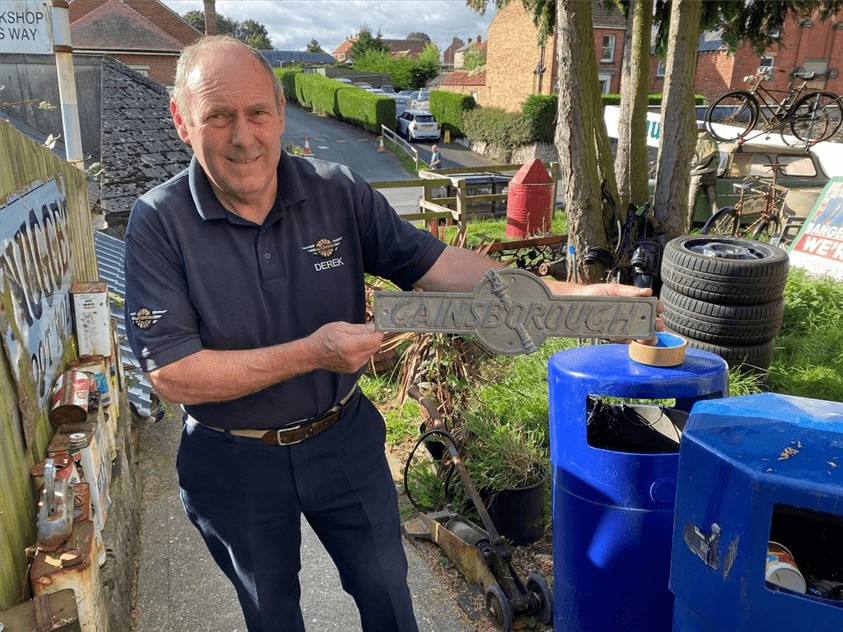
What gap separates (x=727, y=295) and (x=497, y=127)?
26023mm

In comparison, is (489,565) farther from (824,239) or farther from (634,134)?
(634,134)

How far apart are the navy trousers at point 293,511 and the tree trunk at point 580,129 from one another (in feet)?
17.9

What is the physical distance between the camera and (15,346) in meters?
2.20

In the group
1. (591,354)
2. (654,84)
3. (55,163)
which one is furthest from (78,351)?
(654,84)

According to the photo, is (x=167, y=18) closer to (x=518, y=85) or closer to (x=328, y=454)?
(x=518, y=85)

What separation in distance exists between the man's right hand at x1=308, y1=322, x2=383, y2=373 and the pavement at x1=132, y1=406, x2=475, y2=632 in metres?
1.94

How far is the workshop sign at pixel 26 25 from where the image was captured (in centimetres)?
519

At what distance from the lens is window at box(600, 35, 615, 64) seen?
30.8 m

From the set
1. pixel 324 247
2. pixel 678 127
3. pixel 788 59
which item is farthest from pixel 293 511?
pixel 788 59

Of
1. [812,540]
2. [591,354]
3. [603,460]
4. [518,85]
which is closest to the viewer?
[812,540]

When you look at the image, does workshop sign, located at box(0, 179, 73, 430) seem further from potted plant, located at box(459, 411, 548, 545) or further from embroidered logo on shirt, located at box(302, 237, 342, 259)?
potted plant, located at box(459, 411, 548, 545)

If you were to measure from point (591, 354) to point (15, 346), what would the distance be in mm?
2057

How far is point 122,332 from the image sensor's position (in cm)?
582

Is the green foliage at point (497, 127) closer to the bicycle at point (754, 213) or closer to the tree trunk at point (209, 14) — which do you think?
the tree trunk at point (209, 14)
